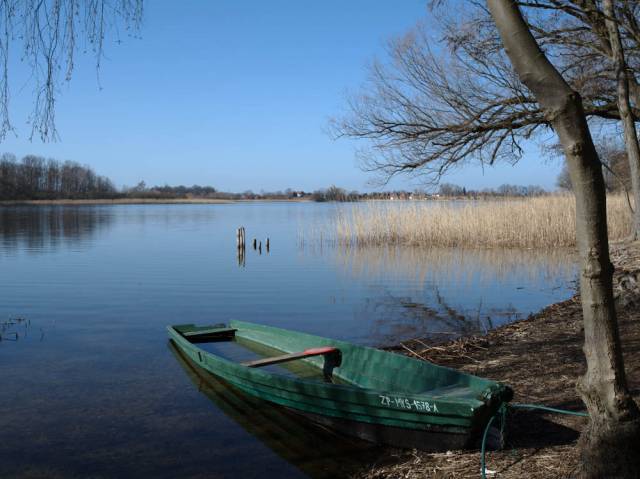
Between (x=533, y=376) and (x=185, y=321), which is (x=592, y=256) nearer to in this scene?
(x=533, y=376)

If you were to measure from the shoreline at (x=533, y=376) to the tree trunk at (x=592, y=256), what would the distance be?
1.10 ft

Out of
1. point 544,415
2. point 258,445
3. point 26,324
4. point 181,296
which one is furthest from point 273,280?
point 544,415

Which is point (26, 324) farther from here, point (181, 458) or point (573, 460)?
point (573, 460)

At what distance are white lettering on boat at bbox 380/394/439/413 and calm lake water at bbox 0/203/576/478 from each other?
20.0 inches

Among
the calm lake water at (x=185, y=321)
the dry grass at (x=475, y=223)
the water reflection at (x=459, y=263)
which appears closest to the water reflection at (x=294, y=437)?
the calm lake water at (x=185, y=321)

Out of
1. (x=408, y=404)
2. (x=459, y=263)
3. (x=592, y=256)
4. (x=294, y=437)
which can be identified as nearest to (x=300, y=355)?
(x=294, y=437)

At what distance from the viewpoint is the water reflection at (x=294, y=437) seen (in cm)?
421

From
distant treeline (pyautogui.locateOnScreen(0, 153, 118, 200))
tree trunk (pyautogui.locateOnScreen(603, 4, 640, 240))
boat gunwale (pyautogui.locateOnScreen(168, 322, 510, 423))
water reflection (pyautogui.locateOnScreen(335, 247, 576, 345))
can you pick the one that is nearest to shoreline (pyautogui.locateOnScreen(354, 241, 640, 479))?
boat gunwale (pyautogui.locateOnScreen(168, 322, 510, 423))

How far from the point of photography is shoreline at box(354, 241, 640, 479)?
11.3 feet

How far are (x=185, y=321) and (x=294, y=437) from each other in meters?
5.24

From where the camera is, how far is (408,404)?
3.88 m

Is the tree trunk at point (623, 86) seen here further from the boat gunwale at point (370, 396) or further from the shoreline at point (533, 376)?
the boat gunwale at point (370, 396)

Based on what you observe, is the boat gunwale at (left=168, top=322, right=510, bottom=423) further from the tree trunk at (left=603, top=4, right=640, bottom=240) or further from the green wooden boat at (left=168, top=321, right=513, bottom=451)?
the tree trunk at (left=603, top=4, right=640, bottom=240)

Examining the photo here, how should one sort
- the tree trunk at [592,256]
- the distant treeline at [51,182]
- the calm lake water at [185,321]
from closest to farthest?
the tree trunk at [592,256], the calm lake water at [185,321], the distant treeline at [51,182]
